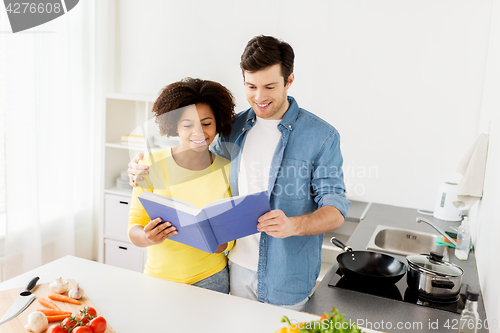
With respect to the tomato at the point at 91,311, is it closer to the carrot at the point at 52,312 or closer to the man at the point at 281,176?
the carrot at the point at 52,312

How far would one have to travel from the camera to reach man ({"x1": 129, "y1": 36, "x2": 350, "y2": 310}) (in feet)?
5.06

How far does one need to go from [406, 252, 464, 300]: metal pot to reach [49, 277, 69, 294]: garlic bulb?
4.07 feet

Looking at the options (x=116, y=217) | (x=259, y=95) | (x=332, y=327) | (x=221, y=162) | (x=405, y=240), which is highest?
(x=259, y=95)

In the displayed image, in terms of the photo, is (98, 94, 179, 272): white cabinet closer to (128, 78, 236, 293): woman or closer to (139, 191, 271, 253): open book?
(128, 78, 236, 293): woman

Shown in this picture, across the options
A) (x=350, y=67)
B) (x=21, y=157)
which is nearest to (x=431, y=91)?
(x=350, y=67)

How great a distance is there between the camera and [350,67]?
2947 millimetres

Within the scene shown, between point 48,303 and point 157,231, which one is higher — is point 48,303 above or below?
below

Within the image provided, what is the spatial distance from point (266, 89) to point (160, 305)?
33.8 inches

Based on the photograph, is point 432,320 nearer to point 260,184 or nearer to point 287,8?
point 260,184

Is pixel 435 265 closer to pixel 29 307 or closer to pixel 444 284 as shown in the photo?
pixel 444 284

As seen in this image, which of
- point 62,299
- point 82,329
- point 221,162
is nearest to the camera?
point 82,329

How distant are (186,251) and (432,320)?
0.90 metres

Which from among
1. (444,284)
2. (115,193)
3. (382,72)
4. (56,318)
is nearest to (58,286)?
(56,318)

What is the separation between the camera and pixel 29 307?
4.02ft
